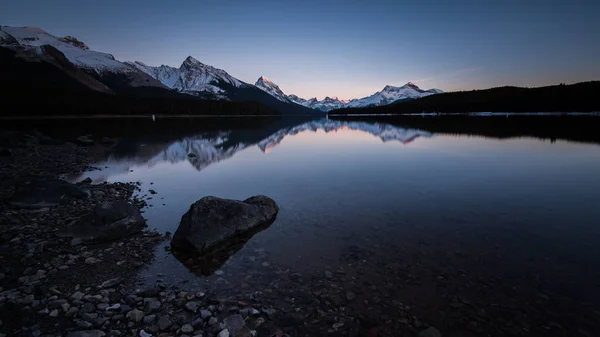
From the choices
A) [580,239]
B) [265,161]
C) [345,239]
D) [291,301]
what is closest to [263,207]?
[345,239]

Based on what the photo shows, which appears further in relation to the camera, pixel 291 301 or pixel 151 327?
pixel 291 301

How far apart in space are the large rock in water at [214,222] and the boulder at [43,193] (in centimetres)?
743

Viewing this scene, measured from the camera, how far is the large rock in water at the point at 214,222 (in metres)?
10.1

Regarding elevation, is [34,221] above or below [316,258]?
above

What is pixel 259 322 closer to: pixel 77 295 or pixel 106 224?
pixel 77 295

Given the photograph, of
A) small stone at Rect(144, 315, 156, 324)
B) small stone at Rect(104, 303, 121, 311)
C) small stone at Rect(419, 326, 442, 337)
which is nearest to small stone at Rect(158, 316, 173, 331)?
small stone at Rect(144, 315, 156, 324)

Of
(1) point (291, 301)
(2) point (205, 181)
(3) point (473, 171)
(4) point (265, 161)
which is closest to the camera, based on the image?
(1) point (291, 301)

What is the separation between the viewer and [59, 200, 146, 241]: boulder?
1033 cm

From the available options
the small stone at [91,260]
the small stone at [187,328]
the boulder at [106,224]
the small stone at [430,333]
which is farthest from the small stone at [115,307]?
the small stone at [430,333]

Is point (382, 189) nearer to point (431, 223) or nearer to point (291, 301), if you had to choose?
point (431, 223)

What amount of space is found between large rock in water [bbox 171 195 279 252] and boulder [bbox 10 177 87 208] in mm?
7427

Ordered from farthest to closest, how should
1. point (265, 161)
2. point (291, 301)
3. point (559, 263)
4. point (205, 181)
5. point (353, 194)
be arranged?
point (265, 161) → point (205, 181) → point (353, 194) → point (559, 263) → point (291, 301)

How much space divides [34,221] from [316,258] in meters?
11.7

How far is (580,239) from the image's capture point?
10.4 m
